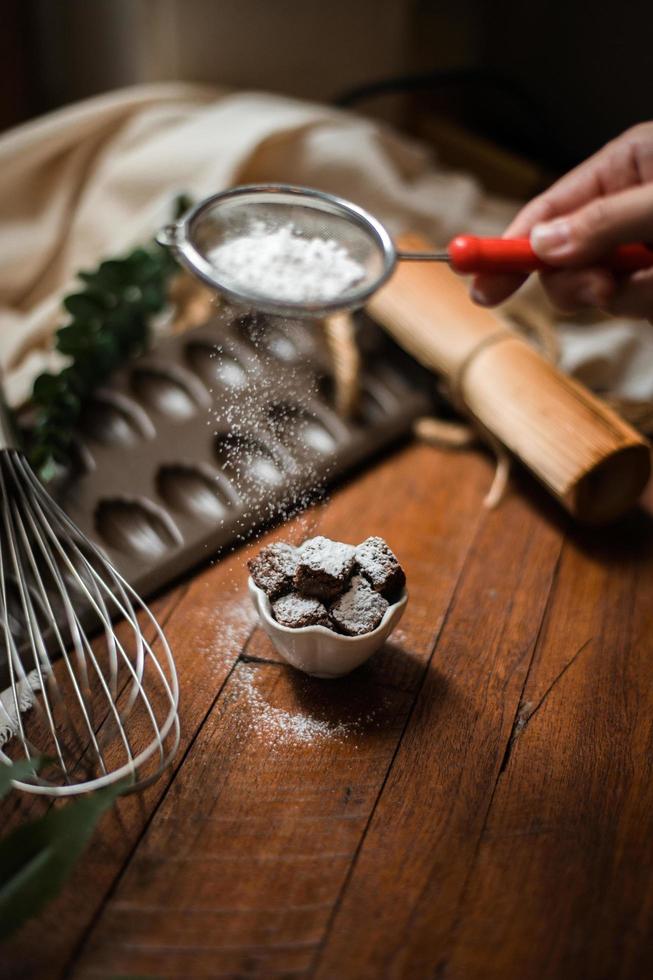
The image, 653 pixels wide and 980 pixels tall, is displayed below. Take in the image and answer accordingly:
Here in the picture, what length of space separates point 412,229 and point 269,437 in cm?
33

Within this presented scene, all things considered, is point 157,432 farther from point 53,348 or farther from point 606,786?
point 606,786

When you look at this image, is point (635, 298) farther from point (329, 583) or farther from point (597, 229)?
point (329, 583)

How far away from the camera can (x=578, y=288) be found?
0.59m

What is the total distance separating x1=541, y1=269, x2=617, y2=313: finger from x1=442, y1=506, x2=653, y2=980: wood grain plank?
17 cm

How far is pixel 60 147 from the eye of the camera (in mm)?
765

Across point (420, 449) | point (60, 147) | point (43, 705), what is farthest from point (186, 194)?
point (43, 705)

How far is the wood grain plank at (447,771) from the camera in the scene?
38 centimetres

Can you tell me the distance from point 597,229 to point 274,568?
0.25 metres

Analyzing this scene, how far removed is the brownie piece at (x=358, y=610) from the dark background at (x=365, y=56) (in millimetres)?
477

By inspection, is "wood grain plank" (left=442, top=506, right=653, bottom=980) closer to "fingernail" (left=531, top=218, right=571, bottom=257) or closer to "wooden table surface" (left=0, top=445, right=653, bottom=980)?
"wooden table surface" (left=0, top=445, right=653, bottom=980)

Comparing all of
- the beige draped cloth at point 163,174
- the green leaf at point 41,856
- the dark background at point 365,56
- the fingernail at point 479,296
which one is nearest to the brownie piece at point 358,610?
the green leaf at point 41,856

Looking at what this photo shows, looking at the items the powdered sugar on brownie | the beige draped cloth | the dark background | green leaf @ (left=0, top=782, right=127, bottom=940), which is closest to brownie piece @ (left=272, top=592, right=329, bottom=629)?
the powdered sugar on brownie

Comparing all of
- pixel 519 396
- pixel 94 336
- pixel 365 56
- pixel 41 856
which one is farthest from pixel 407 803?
pixel 365 56

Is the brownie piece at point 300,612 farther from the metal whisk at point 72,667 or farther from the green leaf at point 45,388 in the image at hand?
the green leaf at point 45,388
